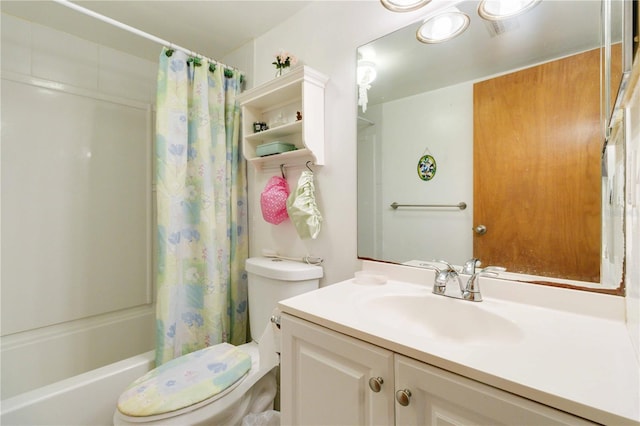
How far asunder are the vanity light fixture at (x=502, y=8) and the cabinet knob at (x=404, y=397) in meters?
1.13

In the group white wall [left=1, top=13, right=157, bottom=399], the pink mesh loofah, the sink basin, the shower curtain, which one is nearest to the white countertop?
the sink basin

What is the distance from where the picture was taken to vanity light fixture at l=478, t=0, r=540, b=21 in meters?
0.89

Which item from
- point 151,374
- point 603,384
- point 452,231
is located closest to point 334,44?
point 452,231

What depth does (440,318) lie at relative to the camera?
34.5 inches

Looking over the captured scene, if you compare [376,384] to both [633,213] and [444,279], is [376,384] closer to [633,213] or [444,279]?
[444,279]

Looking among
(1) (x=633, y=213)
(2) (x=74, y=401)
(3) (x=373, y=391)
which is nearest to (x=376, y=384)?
(3) (x=373, y=391)

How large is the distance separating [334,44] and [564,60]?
0.90 meters

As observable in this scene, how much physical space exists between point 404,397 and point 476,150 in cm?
80

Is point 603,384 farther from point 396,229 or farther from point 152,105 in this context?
point 152,105

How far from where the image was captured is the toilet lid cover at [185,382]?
929 millimetres

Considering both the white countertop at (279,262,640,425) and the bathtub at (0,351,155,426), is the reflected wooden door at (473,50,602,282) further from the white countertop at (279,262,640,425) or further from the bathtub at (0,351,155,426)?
the bathtub at (0,351,155,426)

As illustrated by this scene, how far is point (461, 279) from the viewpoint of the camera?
950 millimetres

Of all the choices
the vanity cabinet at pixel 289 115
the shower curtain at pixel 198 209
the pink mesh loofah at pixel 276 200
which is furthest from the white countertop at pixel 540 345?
the shower curtain at pixel 198 209

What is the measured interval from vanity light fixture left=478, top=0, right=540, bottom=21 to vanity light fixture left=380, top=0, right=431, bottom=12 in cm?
20
